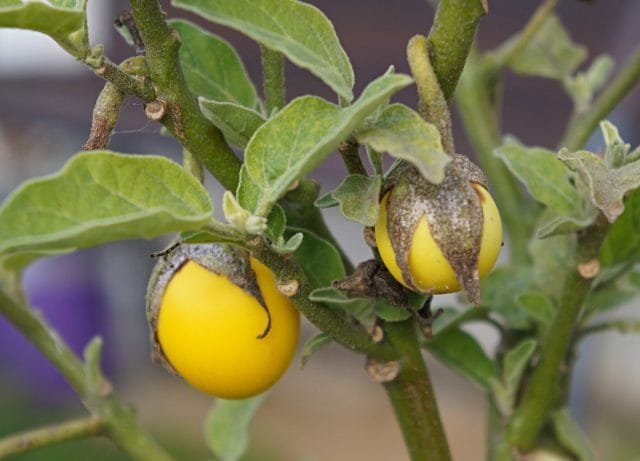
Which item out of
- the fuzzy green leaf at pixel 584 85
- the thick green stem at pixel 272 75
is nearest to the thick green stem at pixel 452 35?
the thick green stem at pixel 272 75

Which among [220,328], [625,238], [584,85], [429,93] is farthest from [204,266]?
[584,85]

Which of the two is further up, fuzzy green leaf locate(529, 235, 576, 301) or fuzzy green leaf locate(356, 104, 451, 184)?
fuzzy green leaf locate(356, 104, 451, 184)

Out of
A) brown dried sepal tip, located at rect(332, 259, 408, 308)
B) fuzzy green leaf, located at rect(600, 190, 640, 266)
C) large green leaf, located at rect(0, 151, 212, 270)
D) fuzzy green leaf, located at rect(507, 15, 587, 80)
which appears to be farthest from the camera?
fuzzy green leaf, located at rect(507, 15, 587, 80)

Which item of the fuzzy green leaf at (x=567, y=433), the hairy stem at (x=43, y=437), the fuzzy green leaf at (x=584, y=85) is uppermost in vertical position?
the fuzzy green leaf at (x=584, y=85)

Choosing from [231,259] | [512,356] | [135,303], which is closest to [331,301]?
[231,259]

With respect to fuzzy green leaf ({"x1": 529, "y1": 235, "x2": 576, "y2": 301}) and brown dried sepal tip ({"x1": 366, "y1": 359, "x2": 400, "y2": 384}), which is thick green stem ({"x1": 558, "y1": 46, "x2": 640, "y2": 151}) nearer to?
fuzzy green leaf ({"x1": 529, "y1": 235, "x2": 576, "y2": 301})

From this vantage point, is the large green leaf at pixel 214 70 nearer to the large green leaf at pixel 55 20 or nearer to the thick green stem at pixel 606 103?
the large green leaf at pixel 55 20

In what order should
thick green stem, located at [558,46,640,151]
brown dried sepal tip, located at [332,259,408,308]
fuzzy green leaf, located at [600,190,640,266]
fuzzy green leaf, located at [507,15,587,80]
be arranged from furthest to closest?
1. fuzzy green leaf, located at [507,15,587,80]
2. thick green stem, located at [558,46,640,151]
3. fuzzy green leaf, located at [600,190,640,266]
4. brown dried sepal tip, located at [332,259,408,308]

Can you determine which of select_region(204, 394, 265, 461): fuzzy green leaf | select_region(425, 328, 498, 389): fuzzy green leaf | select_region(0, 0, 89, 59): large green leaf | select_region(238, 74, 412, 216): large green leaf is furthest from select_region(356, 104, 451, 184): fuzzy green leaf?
select_region(204, 394, 265, 461): fuzzy green leaf
